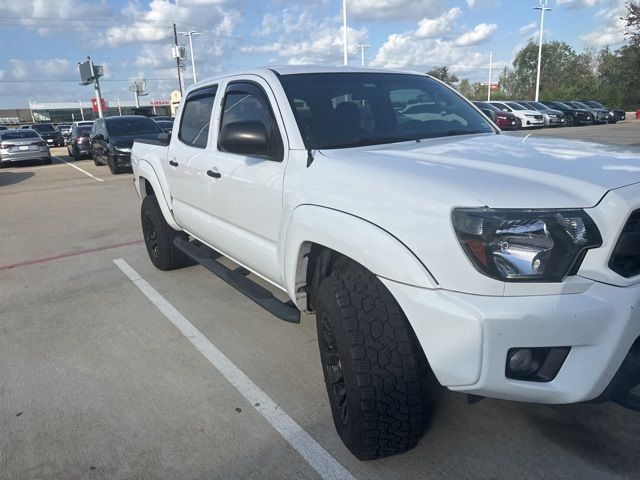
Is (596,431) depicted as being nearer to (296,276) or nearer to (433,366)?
(433,366)

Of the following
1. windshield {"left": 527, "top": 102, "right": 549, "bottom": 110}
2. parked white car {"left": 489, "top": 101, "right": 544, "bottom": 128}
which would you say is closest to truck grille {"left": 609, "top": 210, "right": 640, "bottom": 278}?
parked white car {"left": 489, "top": 101, "right": 544, "bottom": 128}

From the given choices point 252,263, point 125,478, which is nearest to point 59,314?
point 252,263

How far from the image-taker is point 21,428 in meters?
2.99

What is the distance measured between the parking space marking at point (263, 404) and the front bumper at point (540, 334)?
0.89 m

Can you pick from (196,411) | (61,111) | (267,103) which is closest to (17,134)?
(267,103)

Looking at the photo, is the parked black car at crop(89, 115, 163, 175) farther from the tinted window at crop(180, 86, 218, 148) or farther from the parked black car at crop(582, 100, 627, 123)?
the parked black car at crop(582, 100, 627, 123)

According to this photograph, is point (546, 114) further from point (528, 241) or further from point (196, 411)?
point (528, 241)

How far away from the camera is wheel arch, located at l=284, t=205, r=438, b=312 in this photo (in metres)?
2.17

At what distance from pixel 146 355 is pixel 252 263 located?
1066mm

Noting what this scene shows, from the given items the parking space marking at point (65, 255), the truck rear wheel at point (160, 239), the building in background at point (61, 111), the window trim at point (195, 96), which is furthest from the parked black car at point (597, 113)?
the building in background at point (61, 111)

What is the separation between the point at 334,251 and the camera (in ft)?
9.05

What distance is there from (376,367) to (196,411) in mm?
1313

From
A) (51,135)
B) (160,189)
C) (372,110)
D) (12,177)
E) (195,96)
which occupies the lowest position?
(12,177)

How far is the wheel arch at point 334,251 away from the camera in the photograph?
7.12 ft
